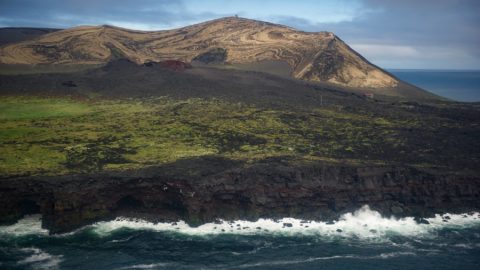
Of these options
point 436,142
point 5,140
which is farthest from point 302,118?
point 5,140

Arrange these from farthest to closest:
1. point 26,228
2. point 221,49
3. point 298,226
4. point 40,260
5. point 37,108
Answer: point 221,49 < point 37,108 < point 298,226 < point 26,228 < point 40,260

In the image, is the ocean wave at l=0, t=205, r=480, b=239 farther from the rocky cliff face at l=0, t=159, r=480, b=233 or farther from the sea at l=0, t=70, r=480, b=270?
the rocky cliff face at l=0, t=159, r=480, b=233

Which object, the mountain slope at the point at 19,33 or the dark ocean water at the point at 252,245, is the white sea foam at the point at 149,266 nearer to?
the dark ocean water at the point at 252,245

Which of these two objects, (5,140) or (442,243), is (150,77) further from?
(442,243)

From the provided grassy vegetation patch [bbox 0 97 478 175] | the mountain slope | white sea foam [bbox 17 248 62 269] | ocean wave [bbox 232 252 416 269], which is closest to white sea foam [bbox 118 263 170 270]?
white sea foam [bbox 17 248 62 269]

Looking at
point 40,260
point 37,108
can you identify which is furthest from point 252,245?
point 37,108

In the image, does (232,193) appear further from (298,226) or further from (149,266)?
(149,266)
